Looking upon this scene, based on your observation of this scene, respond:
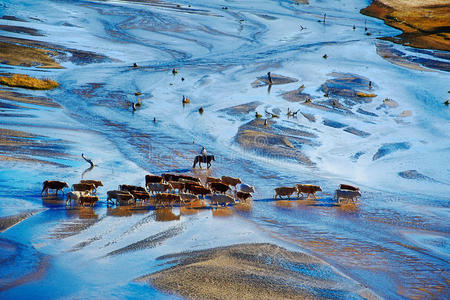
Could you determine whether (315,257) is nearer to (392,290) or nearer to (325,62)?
(392,290)

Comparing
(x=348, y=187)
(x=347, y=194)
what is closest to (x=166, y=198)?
(x=347, y=194)

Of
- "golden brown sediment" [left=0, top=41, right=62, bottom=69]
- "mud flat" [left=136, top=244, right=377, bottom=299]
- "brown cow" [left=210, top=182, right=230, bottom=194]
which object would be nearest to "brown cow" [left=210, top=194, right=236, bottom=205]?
"brown cow" [left=210, top=182, right=230, bottom=194]

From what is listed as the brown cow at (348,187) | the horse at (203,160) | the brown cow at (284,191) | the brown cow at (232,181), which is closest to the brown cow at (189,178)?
the brown cow at (232,181)

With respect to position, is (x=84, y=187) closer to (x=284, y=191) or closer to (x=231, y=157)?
(x=284, y=191)

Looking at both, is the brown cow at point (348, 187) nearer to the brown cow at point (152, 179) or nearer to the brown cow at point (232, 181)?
the brown cow at point (232, 181)

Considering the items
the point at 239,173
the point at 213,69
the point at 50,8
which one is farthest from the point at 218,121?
the point at 50,8

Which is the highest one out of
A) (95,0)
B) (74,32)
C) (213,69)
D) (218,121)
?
(95,0)

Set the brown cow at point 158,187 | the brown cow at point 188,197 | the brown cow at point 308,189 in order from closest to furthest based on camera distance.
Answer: the brown cow at point 188,197 → the brown cow at point 158,187 → the brown cow at point 308,189
